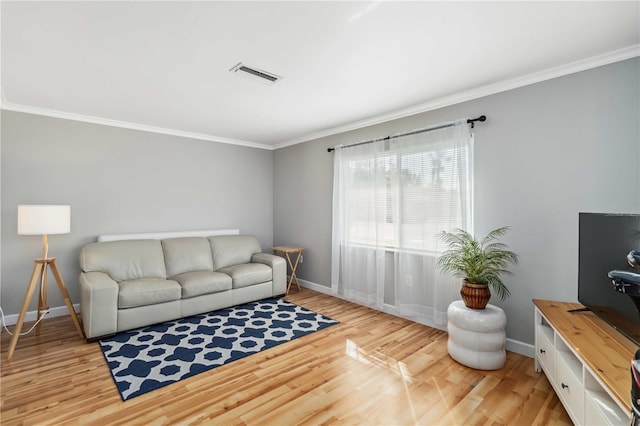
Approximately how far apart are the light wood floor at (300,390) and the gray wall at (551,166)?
83cm

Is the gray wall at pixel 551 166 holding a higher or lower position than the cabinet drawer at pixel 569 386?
higher

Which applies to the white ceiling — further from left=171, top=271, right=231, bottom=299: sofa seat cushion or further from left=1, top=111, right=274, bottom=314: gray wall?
left=171, top=271, right=231, bottom=299: sofa seat cushion

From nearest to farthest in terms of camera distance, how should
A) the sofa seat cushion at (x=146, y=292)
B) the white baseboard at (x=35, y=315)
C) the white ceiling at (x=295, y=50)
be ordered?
the white ceiling at (x=295, y=50) < the sofa seat cushion at (x=146, y=292) < the white baseboard at (x=35, y=315)

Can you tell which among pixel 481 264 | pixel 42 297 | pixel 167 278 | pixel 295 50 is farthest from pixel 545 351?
pixel 42 297

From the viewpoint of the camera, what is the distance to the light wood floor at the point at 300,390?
1.92 meters

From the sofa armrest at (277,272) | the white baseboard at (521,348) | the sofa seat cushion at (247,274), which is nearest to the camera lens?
the white baseboard at (521,348)

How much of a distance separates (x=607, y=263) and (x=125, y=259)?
4650 mm

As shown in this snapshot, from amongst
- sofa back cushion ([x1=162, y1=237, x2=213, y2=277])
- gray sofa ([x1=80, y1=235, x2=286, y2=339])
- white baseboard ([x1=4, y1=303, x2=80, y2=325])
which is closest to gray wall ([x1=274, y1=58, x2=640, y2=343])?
gray sofa ([x1=80, y1=235, x2=286, y2=339])

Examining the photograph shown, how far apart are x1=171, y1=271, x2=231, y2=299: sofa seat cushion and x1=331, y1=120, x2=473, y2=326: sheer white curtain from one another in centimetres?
157

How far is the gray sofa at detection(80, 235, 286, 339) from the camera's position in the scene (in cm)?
305

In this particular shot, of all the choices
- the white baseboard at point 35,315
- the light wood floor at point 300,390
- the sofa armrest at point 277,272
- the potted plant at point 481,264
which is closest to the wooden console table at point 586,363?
the light wood floor at point 300,390

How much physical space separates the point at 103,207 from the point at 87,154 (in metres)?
0.70

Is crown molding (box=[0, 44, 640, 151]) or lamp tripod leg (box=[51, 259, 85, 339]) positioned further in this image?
lamp tripod leg (box=[51, 259, 85, 339])

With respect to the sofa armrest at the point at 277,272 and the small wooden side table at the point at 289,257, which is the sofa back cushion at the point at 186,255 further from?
the small wooden side table at the point at 289,257
